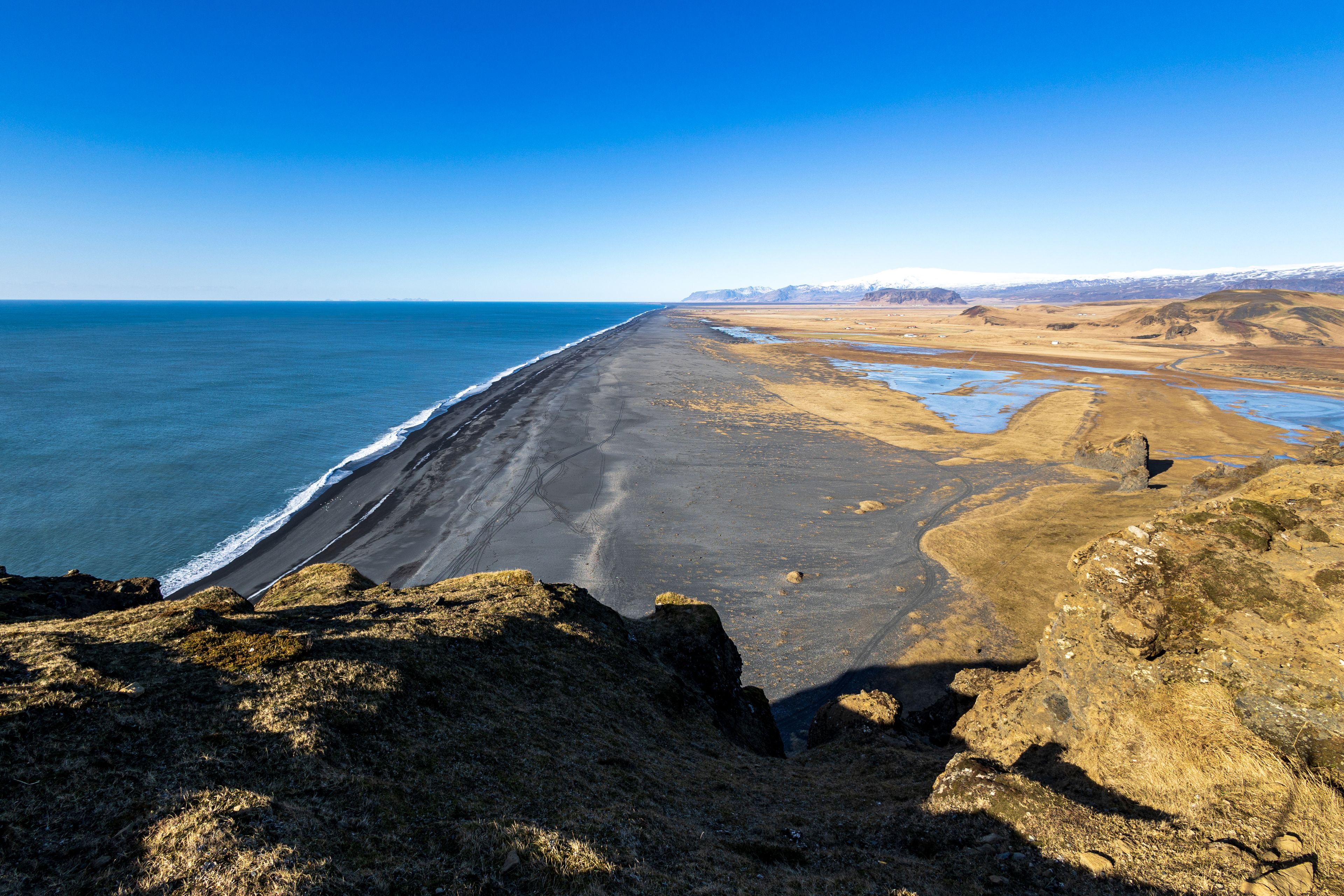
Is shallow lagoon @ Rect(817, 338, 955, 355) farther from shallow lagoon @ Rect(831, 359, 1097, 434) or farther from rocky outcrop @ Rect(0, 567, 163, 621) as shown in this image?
rocky outcrop @ Rect(0, 567, 163, 621)

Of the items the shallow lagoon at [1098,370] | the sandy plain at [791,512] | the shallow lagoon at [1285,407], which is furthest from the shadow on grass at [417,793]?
the shallow lagoon at [1098,370]

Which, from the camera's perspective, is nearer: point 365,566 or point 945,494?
point 365,566

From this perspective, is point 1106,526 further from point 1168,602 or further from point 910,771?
point 910,771

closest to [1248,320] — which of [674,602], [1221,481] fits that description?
[1221,481]

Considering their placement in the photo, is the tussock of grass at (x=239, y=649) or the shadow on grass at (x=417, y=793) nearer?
the shadow on grass at (x=417, y=793)

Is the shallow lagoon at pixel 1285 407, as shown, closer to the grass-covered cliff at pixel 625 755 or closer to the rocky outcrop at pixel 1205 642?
the rocky outcrop at pixel 1205 642

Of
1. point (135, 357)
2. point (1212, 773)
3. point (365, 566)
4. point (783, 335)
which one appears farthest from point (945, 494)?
point (135, 357)
